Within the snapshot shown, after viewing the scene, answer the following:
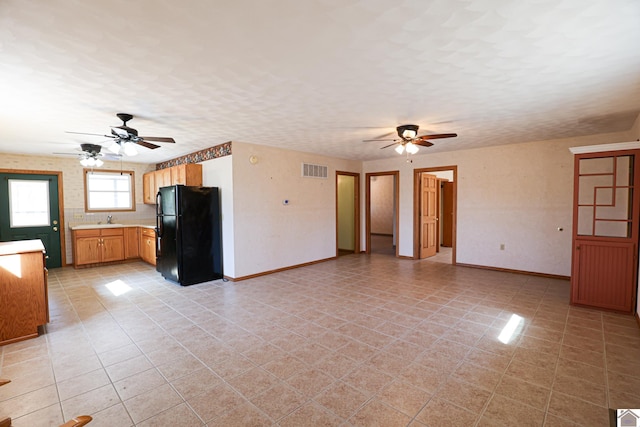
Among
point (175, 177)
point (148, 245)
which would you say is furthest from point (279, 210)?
point (148, 245)

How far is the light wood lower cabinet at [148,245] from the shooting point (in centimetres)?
632

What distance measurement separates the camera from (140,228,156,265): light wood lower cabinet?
6324mm

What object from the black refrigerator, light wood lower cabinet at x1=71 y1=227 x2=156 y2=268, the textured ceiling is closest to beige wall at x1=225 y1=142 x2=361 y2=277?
the black refrigerator

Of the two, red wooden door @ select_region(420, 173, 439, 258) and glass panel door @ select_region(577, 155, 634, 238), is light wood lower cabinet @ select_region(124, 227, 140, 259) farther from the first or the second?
glass panel door @ select_region(577, 155, 634, 238)

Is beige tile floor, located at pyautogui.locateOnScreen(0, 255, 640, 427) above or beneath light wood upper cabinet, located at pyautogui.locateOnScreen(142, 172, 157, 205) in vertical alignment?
beneath

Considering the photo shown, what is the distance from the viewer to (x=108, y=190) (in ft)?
23.6

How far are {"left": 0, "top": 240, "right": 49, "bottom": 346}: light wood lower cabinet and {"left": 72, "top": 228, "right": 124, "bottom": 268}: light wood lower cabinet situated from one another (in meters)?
3.51

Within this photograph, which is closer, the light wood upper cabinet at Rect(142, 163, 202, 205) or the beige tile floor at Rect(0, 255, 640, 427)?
the beige tile floor at Rect(0, 255, 640, 427)

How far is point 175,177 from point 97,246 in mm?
2589

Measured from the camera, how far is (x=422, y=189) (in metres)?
6.91

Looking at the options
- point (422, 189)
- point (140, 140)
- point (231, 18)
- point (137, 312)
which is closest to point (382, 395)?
point (231, 18)

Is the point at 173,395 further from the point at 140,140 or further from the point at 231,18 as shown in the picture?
the point at 140,140

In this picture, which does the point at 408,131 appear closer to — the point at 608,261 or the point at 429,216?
the point at 608,261

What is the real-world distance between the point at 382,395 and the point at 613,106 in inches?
160
